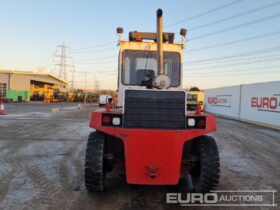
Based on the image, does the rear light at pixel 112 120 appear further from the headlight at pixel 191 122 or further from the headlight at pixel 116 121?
the headlight at pixel 191 122

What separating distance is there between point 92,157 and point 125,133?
739mm

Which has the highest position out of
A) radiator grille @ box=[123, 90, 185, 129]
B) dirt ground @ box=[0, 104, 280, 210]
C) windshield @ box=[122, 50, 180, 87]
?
windshield @ box=[122, 50, 180, 87]

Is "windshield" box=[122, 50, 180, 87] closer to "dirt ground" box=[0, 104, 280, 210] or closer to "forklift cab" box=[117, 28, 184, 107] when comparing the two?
"forklift cab" box=[117, 28, 184, 107]

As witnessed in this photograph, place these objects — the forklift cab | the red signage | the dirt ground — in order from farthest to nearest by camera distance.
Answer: the red signage < the forklift cab < the dirt ground

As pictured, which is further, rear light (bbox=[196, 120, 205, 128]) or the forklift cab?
the forklift cab

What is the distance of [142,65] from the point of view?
6.89m

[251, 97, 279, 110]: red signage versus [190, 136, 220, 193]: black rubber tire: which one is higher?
[251, 97, 279, 110]: red signage

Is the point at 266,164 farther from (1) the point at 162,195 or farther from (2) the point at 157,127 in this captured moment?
(2) the point at 157,127

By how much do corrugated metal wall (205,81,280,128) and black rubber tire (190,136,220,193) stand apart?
14.6 m

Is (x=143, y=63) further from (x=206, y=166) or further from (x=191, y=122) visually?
(x=206, y=166)

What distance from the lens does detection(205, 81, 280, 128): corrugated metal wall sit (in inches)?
756

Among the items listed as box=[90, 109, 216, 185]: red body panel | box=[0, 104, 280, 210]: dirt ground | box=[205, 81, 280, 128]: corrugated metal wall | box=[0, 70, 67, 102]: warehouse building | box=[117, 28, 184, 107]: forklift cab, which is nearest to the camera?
box=[90, 109, 216, 185]: red body panel

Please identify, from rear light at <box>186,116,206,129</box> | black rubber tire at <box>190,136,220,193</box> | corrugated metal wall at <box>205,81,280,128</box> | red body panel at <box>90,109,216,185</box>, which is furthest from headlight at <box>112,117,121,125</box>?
corrugated metal wall at <box>205,81,280,128</box>

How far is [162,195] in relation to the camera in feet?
18.3
